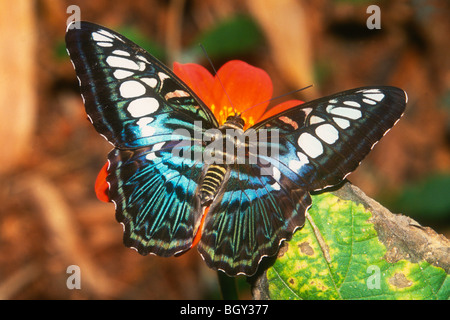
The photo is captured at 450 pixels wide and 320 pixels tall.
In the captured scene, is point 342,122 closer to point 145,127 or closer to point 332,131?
point 332,131

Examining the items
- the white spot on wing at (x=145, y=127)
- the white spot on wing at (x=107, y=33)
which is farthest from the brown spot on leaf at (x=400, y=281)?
the white spot on wing at (x=107, y=33)

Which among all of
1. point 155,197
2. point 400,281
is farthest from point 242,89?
point 400,281

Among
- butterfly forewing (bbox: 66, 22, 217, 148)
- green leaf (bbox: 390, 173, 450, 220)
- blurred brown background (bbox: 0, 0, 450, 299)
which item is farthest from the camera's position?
blurred brown background (bbox: 0, 0, 450, 299)

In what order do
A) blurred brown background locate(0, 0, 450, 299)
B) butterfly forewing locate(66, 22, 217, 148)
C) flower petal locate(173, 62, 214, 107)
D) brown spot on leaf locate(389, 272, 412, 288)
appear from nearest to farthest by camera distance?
brown spot on leaf locate(389, 272, 412, 288) → butterfly forewing locate(66, 22, 217, 148) → flower petal locate(173, 62, 214, 107) → blurred brown background locate(0, 0, 450, 299)

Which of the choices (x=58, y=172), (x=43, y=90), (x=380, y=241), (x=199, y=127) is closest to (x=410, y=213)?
(x=380, y=241)

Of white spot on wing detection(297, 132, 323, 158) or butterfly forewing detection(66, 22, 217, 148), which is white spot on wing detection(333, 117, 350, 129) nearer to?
white spot on wing detection(297, 132, 323, 158)

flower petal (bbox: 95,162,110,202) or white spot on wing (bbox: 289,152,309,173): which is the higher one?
white spot on wing (bbox: 289,152,309,173)

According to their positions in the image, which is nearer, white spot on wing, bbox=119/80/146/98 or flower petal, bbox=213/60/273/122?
white spot on wing, bbox=119/80/146/98

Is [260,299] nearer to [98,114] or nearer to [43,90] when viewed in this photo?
[98,114]

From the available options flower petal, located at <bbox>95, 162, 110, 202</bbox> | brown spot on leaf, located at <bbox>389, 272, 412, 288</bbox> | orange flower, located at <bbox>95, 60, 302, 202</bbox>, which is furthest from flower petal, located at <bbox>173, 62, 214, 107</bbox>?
brown spot on leaf, located at <bbox>389, 272, 412, 288</bbox>
